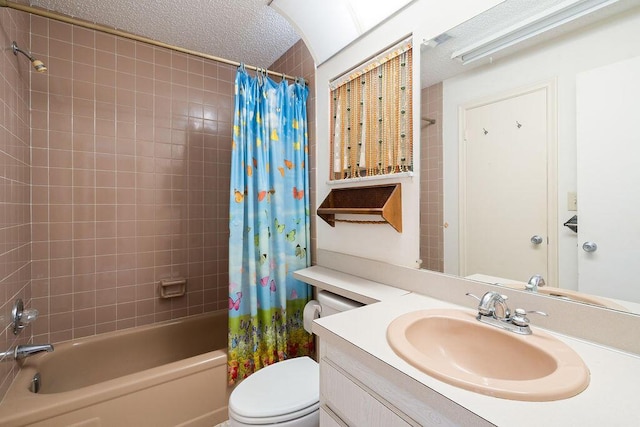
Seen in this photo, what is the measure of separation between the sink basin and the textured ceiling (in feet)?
6.54

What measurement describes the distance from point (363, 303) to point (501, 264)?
0.59 meters

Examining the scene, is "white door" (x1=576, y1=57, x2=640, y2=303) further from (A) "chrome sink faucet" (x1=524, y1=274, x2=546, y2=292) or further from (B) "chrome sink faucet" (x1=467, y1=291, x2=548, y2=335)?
(B) "chrome sink faucet" (x1=467, y1=291, x2=548, y2=335)

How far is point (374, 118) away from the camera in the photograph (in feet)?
5.07

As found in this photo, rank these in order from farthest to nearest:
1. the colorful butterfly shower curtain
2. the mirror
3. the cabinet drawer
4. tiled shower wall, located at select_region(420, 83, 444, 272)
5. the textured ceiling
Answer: the textured ceiling < the colorful butterfly shower curtain < tiled shower wall, located at select_region(420, 83, 444, 272) < the mirror < the cabinet drawer

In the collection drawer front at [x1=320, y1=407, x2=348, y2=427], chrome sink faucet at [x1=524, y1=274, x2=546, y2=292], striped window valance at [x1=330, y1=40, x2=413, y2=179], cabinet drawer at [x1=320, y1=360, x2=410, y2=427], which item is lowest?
drawer front at [x1=320, y1=407, x2=348, y2=427]

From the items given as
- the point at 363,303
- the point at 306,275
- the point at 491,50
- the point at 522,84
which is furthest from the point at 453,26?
the point at 306,275

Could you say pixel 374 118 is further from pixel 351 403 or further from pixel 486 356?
pixel 351 403

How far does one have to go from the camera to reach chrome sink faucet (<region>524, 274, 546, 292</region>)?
97 centimetres

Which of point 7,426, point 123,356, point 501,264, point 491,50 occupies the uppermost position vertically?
point 491,50

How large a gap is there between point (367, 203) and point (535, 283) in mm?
817

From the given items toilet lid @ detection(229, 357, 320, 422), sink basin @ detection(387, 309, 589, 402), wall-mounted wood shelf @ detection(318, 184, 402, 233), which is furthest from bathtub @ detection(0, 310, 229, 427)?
sink basin @ detection(387, 309, 589, 402)

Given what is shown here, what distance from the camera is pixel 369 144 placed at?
1570 mm

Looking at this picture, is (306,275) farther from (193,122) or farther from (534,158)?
(193,122)

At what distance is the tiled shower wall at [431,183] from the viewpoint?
1.29 m
